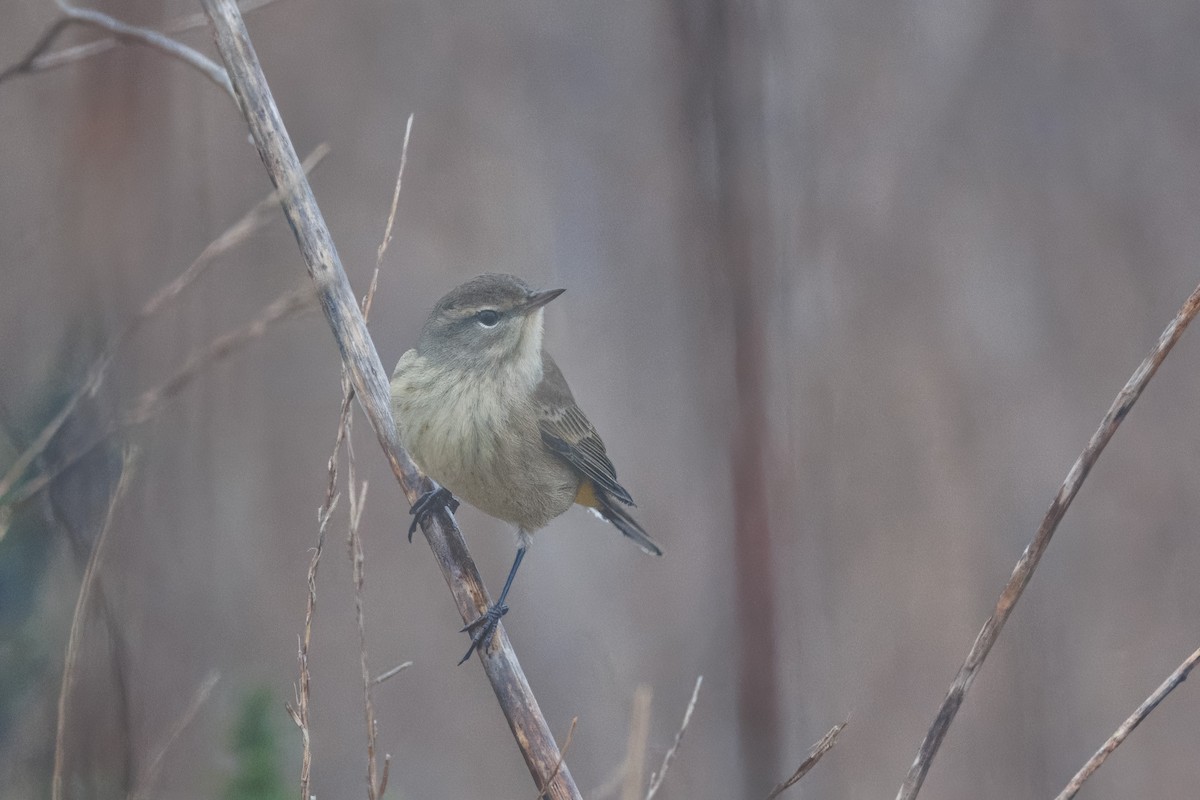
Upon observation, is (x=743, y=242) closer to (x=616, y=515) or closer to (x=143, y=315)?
(x=616, y=515)

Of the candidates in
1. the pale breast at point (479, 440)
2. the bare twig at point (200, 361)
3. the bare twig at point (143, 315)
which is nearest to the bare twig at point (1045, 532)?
the bare twig at point (200, 361)

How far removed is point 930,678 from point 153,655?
182 inches

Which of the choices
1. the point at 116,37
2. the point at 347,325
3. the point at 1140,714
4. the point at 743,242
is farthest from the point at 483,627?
the point at 743,242

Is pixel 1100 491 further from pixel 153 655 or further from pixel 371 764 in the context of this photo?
pixel 371 764

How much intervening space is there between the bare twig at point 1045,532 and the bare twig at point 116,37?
199 cm

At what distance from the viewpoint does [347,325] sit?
9.25ft

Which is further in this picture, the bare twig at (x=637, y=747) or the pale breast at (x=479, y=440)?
the pale breast at (x=479, y=440)

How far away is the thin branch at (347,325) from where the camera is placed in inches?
98.2

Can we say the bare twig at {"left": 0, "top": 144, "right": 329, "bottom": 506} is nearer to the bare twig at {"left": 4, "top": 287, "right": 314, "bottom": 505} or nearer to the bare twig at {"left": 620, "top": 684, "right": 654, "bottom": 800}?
the bare twig at {"left": 4, "top": 287, "right": 314, "bottom": 505}

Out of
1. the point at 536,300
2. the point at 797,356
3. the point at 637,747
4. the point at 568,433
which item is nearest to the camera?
the point at 637,747

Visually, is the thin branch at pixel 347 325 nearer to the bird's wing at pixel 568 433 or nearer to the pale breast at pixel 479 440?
the pale breast at pixel 479 440

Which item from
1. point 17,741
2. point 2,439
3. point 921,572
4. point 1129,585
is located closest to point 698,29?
point 2,439

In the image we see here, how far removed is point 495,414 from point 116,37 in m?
1.61

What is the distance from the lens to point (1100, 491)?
23.5 feet
